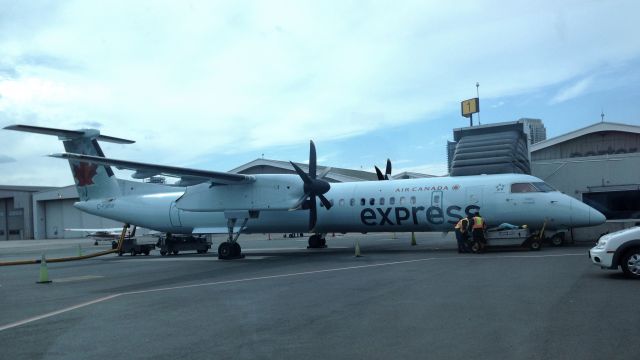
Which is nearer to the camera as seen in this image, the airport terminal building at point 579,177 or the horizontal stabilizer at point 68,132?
the horizontal stabilizer at point 68,132

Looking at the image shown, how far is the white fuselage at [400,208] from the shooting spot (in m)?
20.4

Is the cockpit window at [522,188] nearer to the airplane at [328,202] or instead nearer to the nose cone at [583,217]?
the airplane at [328,202]

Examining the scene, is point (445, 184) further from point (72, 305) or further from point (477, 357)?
point (477, 357)

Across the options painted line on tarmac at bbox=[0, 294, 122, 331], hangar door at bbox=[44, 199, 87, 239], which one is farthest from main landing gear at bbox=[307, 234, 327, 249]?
hangar door at bbox=[44, 199, 87, 239]

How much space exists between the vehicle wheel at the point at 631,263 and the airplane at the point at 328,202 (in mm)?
8836

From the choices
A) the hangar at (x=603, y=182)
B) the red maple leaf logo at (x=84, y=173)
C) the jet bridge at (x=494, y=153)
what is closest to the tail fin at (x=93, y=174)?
the red maple leaf logo at (x=84, y=173)

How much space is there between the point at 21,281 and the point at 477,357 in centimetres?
1596

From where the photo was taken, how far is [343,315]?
898cm

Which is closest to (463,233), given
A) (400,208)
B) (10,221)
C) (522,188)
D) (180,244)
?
(522,188)

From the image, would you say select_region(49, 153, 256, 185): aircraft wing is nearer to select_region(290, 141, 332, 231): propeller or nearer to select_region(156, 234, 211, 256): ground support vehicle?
select_region(290, 141, 332, 231): propeller

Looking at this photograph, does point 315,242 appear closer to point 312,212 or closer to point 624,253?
point 312,212

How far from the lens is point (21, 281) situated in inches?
687

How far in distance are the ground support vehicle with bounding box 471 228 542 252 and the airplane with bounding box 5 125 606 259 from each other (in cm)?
84

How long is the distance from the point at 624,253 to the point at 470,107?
32702mm
